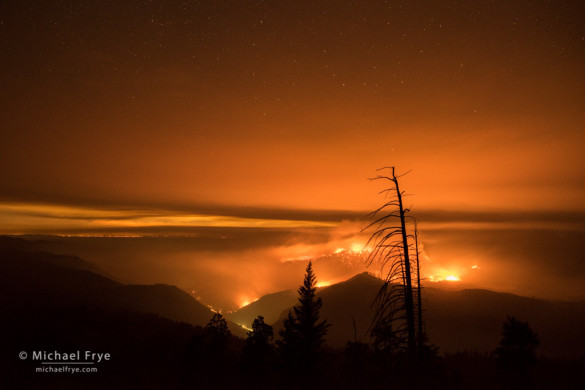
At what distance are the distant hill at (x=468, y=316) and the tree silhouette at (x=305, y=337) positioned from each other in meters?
75.3

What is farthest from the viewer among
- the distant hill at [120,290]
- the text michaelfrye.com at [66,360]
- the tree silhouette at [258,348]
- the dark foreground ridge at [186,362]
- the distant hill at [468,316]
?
the distant hill at [120,290]

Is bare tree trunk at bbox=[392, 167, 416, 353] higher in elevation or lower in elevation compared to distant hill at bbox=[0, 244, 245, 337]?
higher

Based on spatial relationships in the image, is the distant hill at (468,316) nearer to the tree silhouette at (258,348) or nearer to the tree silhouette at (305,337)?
the tree silhouette at (258,348)

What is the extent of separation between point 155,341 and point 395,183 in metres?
26.7

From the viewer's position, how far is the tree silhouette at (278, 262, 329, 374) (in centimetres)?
1594

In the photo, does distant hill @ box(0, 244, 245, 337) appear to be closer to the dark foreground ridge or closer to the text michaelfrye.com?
the dark foreground ridge

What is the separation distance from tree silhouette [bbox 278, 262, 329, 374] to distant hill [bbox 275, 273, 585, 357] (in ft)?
247

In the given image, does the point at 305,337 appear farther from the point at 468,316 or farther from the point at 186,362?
the point at 468,316

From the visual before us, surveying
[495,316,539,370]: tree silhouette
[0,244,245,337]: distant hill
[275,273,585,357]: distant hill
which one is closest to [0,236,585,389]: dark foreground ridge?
[495,316,539,370]: tree silhouette

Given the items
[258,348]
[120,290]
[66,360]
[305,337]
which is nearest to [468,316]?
[120,290]

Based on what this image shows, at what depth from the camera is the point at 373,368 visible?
15.7 m

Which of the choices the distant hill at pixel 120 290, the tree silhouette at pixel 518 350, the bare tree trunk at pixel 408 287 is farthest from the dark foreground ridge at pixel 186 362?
the distant hill at pixel 120 290

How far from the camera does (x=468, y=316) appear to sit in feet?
420

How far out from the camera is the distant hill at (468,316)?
103 m
